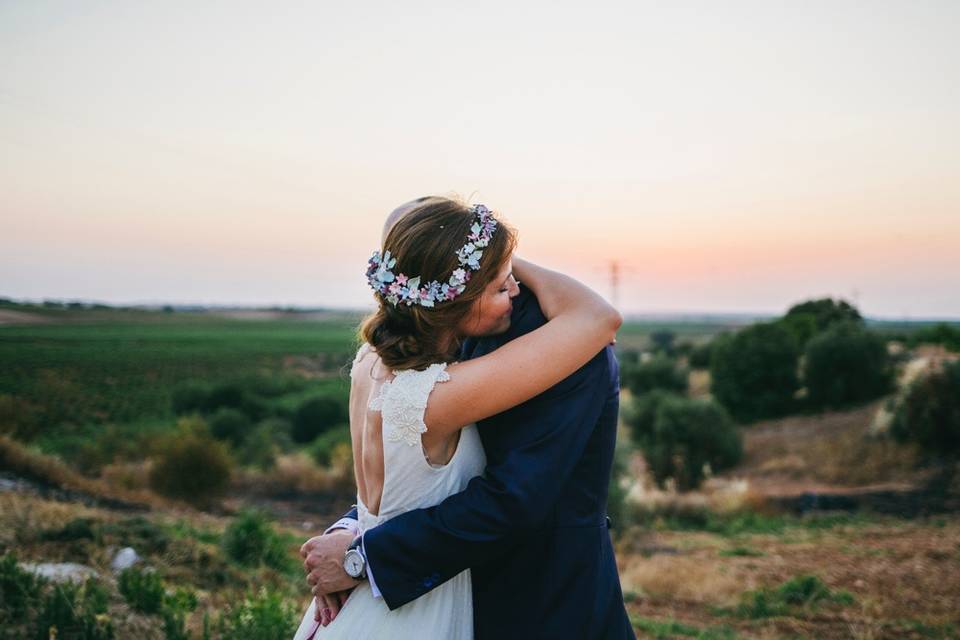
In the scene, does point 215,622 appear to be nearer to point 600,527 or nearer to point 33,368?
point 600,527

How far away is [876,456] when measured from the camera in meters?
21.9

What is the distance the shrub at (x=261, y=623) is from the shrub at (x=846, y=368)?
3266 centimetres

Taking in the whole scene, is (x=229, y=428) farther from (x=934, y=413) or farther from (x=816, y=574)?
(x=934, y=413)

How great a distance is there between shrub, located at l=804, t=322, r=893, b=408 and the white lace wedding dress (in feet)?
111

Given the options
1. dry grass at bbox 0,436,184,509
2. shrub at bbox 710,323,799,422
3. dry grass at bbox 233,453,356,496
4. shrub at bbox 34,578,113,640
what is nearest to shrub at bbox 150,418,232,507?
dry grass at bbox 0,436,184,509

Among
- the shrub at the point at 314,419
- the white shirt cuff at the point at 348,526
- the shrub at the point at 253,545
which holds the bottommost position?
the shrub at the point at 314,419

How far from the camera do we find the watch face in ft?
6.93

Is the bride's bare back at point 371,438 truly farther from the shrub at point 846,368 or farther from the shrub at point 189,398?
the shrub at point 189,398

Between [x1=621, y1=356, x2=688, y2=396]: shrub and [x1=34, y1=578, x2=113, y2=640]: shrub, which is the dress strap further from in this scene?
[x1=621, y1=356, x2=688, y2=396]: shrub

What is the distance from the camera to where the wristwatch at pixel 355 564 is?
6.91 ft

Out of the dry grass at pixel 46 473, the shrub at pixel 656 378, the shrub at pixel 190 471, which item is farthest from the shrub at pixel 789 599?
the shrub at pixel 656 378

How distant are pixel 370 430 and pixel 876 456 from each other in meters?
23.9

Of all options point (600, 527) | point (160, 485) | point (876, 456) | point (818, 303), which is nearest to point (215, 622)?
point (600, 527)

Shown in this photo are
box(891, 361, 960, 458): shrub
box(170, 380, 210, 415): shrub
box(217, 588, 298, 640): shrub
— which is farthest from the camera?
box(170, 380, 210, 415): shrub
